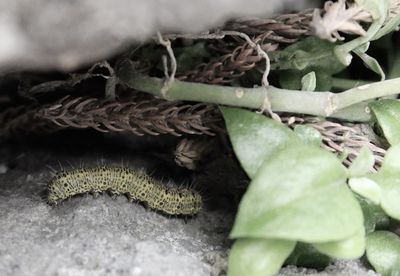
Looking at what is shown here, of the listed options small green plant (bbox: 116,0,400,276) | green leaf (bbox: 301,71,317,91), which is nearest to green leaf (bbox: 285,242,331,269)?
small green plant (bbox: 116,0,400,276)

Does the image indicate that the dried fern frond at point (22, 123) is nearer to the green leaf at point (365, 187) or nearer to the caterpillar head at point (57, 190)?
the caterpillar head at point (57, 190)

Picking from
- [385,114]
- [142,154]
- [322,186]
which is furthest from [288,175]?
[142,154]

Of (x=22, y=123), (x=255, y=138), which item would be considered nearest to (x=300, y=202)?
(x=255, y=138)

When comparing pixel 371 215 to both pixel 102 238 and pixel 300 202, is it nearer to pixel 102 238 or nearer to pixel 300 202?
pixel 300 202

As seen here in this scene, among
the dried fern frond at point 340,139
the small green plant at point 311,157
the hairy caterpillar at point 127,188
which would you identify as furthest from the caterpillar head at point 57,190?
the dried fern frond at point 340,139

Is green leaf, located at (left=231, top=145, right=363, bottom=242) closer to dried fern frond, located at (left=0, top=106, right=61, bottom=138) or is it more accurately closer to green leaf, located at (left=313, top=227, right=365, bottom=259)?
green leaf, located at (left=313, top=227, right=365, bottom=259)
